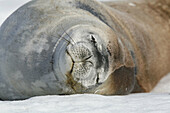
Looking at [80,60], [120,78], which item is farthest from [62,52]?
[120,78]

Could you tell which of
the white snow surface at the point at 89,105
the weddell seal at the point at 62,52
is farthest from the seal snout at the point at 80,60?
the white snow surface at the point at 89,105

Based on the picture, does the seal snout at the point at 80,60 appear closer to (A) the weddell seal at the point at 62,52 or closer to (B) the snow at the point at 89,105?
(A) the weddell seal at the point at 62,52

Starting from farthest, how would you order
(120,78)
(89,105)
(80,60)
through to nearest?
(120,78) < (80,60) < (89,105)

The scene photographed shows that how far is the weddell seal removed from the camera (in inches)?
109

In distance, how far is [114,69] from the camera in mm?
2914

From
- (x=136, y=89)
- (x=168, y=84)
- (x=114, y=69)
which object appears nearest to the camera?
(x=114, y=69)

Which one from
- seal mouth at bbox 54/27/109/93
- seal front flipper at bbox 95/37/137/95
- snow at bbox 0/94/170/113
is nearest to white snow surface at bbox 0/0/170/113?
snow at bbox 0/94/170/113

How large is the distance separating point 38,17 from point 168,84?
6.59 ft

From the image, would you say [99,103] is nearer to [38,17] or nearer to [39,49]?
[39,49]

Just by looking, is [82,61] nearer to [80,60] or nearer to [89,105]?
[80,60]

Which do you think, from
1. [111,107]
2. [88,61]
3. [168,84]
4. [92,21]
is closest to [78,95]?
[88,61]

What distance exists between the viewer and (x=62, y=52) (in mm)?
2775

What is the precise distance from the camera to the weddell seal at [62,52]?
2.76 m

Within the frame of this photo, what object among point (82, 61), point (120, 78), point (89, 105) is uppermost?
point (82, 61)
